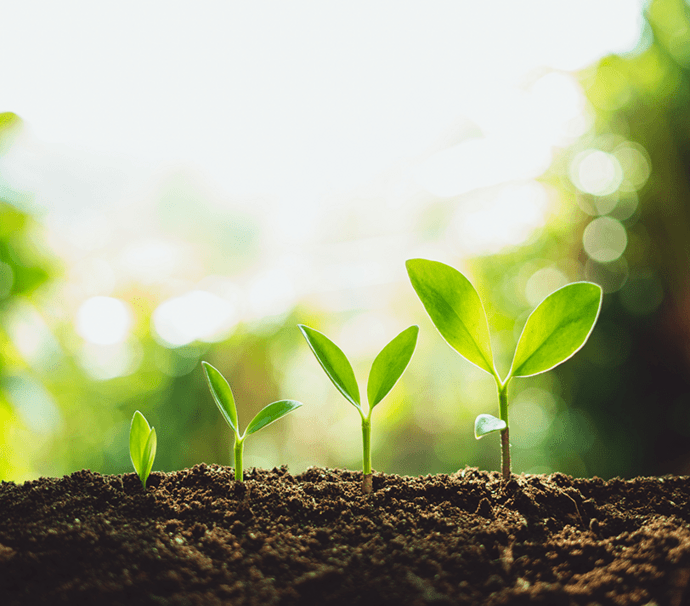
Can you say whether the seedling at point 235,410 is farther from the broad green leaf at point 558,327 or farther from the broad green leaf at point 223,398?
the broad green leaf at point 558,327

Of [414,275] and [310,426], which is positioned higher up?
[414,275]

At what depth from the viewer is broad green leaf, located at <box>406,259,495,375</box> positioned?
630 millimetres

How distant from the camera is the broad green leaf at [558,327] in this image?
0.60 meters

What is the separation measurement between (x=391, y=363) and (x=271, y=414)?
17 centimetres

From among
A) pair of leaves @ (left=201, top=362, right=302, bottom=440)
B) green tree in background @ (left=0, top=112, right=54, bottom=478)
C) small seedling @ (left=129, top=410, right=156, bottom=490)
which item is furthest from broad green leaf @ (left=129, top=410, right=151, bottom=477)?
green tree in background @ (left=0, top=112, right=54, bottom=478)

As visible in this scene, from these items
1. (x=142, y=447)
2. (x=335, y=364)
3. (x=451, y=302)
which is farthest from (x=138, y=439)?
(x=451, y=302)

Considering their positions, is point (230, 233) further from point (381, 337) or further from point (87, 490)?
point (87, 490)

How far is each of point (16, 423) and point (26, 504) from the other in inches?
64.2

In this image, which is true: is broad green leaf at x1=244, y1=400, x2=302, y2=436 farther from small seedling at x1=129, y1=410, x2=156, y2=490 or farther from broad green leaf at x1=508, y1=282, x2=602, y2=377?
broad green leaf at x1=508, y1=282, x2=602, y2=377

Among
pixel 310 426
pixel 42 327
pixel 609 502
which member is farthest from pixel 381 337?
pixel 609 502

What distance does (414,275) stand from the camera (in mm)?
627

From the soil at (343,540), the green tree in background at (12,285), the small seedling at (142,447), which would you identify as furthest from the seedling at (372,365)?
the green tree in background at (12,285)

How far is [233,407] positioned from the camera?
26.1 inches

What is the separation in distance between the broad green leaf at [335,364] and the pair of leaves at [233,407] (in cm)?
6
